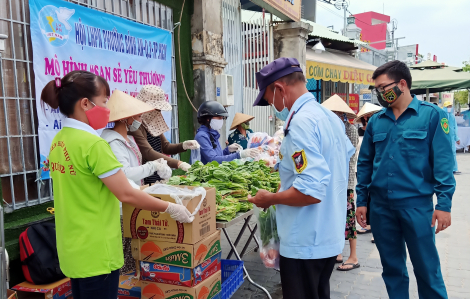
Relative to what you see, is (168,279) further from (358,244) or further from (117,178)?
(358,244)

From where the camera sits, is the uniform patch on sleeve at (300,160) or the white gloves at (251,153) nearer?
the uniform patch on sleeve at (300,160)

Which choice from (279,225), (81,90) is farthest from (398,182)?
(81,90)

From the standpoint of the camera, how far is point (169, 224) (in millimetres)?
2773

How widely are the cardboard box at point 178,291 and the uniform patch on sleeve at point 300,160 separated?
1.37 m

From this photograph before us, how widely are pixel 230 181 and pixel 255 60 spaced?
20.1ft

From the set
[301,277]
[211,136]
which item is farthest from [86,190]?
[211,136]

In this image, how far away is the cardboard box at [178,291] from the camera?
279 centimetres

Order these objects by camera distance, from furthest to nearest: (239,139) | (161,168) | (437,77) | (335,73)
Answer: (437,77)
(335,73)
(239,139)
(161,168)

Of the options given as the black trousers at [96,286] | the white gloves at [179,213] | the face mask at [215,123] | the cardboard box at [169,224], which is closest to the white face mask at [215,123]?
the face mask at [215,123]

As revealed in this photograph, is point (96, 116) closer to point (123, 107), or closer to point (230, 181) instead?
point (123, 107)

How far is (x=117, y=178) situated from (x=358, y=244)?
4536 mm

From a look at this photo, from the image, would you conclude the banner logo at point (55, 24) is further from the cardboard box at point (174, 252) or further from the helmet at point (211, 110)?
the cardboard box at point (174, 252)

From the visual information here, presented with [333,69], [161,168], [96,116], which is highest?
[333,69]

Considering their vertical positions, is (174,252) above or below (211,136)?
below
